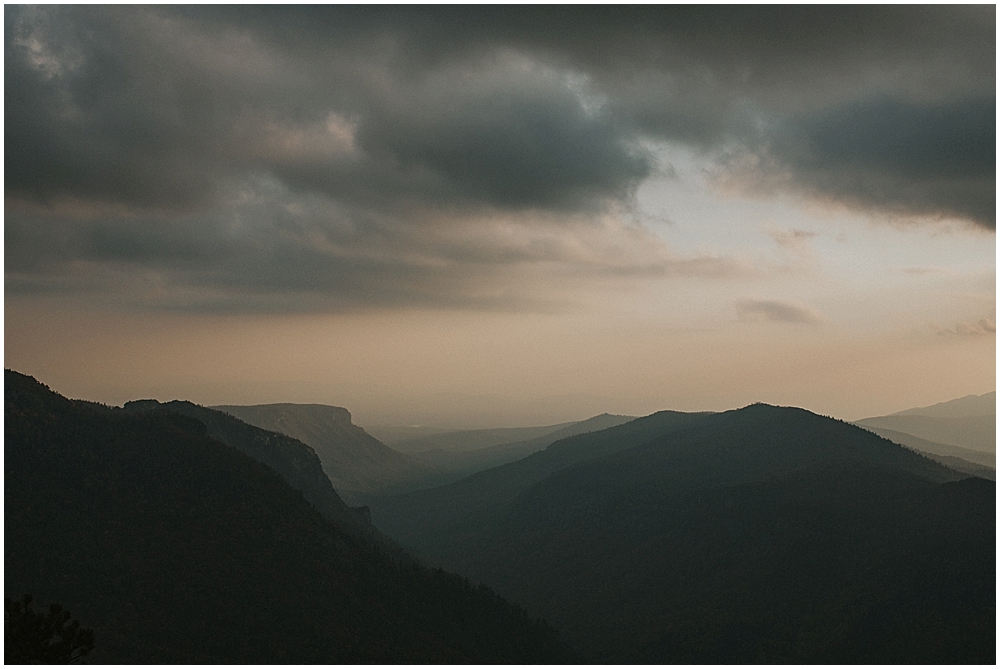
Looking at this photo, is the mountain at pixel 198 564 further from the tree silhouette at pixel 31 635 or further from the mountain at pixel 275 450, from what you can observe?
the tree silhouette at pixel 31 635

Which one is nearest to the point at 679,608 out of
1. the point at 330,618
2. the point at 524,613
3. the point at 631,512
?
the point at 524,613

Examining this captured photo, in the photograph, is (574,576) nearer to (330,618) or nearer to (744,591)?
(744,591)

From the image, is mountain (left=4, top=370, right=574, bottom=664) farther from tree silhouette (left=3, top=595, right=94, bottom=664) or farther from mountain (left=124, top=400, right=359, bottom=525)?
tree silhouette (left=3, top=595, right=94, bottom=664)

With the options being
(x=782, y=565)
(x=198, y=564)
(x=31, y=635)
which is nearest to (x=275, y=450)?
(x=198, y=564)

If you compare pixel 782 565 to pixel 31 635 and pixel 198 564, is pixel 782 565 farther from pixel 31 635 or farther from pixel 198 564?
pixel 31 635

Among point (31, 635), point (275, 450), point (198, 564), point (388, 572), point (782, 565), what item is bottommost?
point (782, 565)

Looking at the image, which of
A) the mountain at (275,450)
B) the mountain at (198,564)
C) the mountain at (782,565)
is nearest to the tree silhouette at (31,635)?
the mountain at (198,564)

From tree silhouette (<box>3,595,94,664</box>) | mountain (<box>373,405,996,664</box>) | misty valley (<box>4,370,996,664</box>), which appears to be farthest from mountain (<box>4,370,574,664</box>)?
tree silhouette (<box>3,595,94,664</box>)
